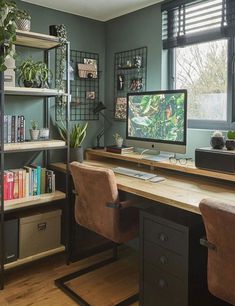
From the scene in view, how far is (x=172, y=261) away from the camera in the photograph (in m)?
1.77

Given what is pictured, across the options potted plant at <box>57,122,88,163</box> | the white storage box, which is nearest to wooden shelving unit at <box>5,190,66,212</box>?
the white storage box

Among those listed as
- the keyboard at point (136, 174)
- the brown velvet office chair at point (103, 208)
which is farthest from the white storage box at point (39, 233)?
the keyboard at point (136, 174)

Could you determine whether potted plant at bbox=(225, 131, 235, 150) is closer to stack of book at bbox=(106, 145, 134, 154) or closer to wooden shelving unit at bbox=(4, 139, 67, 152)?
stack of book at bbox=(106, 145, 134, 154)

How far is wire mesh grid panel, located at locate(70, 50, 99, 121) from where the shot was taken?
3.11 m

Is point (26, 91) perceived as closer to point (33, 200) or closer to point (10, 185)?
point (10, 185)

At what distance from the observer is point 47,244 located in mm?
2650

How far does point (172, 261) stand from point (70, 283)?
1.01 metres

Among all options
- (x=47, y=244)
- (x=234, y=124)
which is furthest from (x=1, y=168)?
(x=234, y=124)

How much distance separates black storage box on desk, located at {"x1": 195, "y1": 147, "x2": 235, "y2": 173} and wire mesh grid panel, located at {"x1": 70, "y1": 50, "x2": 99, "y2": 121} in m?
1.44

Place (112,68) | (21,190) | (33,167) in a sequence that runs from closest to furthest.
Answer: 1. (21,190)
2. (33,167)
3. (112,68)

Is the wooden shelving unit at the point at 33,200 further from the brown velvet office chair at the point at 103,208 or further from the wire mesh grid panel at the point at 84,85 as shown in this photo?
the wire mesh grid panel at the point at 84,85

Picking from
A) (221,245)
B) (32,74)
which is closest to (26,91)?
(32,74)

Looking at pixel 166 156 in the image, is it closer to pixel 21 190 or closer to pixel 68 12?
pixel 21 190

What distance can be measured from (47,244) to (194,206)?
148cm
